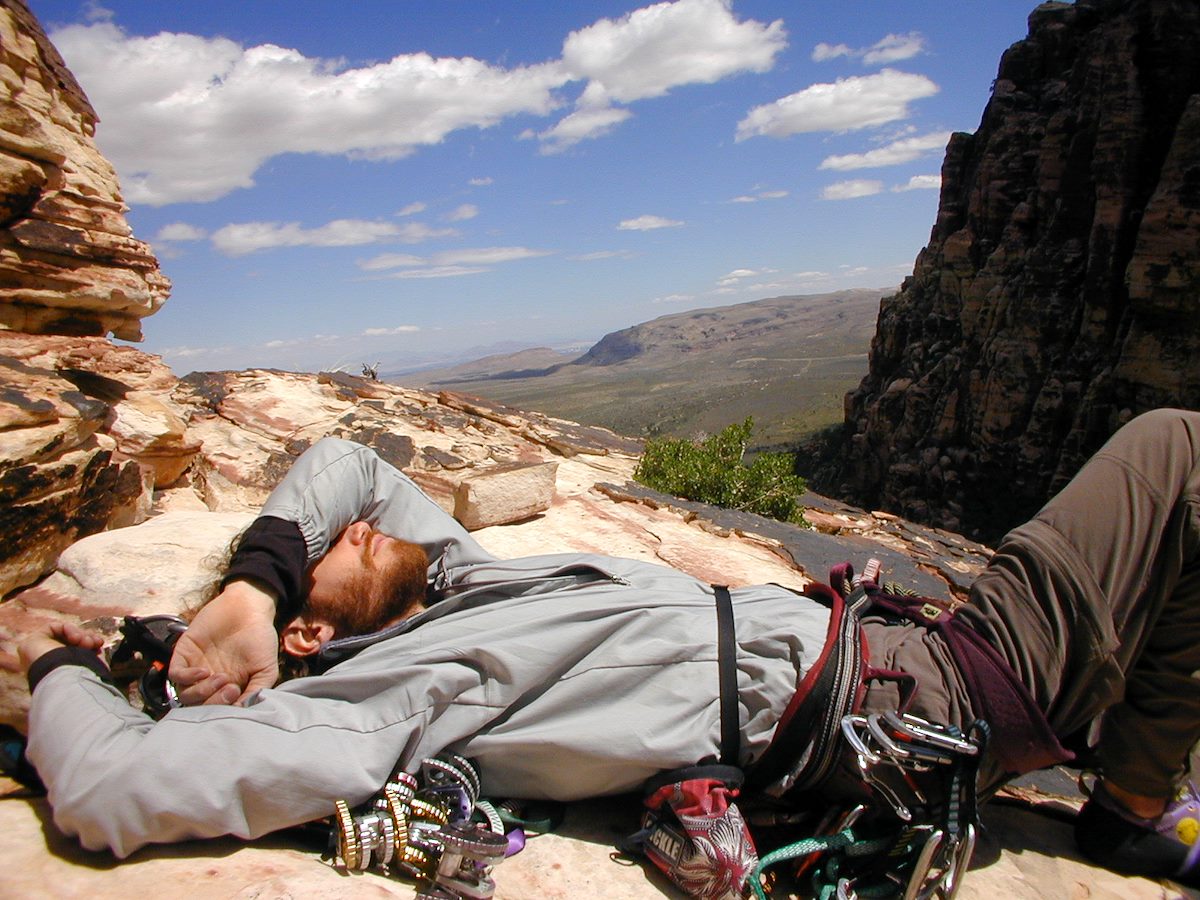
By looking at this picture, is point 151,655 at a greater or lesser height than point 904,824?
greater

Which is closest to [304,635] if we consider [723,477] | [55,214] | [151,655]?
[151,655]

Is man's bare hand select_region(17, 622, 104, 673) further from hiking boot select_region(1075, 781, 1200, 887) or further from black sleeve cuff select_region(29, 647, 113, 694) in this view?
hiking boot select_region(1075, 781, 1200, 887)

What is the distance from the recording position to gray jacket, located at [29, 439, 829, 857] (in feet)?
6.13

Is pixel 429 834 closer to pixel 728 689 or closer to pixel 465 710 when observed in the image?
pixel 465 710

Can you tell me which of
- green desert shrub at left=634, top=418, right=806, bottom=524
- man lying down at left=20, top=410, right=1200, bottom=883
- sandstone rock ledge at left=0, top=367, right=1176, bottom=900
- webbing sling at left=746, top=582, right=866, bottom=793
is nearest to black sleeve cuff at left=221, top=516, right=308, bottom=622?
man lying down at left=20, top=410, right=1200, bottom=883

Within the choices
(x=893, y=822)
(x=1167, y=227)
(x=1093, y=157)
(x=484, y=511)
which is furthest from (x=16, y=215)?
(x=1093, y=157)

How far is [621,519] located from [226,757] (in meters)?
3.92

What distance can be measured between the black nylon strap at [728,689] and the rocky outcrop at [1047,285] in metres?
36.6

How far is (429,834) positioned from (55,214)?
516cm

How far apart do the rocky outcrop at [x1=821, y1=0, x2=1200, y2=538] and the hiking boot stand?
3582 cm

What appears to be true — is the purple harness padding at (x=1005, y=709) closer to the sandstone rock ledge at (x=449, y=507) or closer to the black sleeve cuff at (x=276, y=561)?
the sandstone rock ledge at (x=449, y=507)

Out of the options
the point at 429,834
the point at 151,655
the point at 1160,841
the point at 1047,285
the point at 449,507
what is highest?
the point at 1047,285

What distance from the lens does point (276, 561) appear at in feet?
8.11

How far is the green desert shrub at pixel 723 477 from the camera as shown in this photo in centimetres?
778
